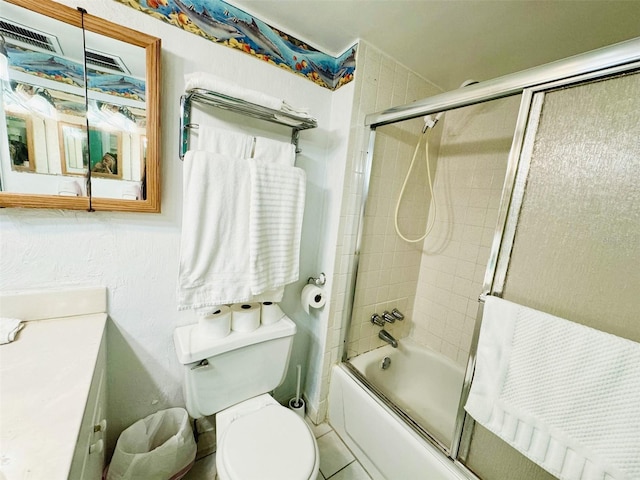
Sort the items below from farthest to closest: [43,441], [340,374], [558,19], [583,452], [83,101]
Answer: [340,374], [558,19], [83,101], [583,452], [43,441]

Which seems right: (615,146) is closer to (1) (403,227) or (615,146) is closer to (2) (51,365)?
(1) (403,227)

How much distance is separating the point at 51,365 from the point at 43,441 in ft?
0.96

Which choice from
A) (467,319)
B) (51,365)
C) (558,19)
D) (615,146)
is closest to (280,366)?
(51,365)

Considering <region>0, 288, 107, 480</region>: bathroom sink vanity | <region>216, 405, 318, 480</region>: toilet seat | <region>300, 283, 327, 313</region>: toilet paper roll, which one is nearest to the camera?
<region>0, 288, 107, 480</region>: bathroom sink vanity

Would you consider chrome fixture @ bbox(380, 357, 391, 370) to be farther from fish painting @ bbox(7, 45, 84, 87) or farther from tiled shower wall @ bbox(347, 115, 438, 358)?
fish painting @ bbox(7, 45, 84, 87)

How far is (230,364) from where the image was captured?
41.8 inches

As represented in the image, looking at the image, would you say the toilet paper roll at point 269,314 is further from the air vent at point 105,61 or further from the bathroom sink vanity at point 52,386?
the air vent at point 105,61

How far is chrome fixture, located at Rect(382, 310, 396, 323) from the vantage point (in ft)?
5.30

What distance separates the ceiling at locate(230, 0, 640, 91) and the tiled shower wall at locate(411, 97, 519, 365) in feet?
1.04

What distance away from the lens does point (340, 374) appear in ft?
4.58

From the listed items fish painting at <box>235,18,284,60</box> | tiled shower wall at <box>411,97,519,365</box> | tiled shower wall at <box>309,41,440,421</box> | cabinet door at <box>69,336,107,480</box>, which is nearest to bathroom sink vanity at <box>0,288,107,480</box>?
cabinet door at <box>69,336,107,480</box>

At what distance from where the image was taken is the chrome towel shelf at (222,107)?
3.02 ft

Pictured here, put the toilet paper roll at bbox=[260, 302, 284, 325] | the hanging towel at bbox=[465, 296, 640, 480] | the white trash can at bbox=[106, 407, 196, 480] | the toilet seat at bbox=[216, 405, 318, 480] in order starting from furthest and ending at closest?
the toilet paper roll at bbox=[260, 302, 284, 325] < the white trash can at bbox=[106, 407, 196, 480] < the toilet seat at bbox=[216, 405, 318, 480] < the hanging towel at bbox=[465, 296, 640, 480]

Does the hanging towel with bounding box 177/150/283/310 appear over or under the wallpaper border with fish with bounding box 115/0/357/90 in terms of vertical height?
under
